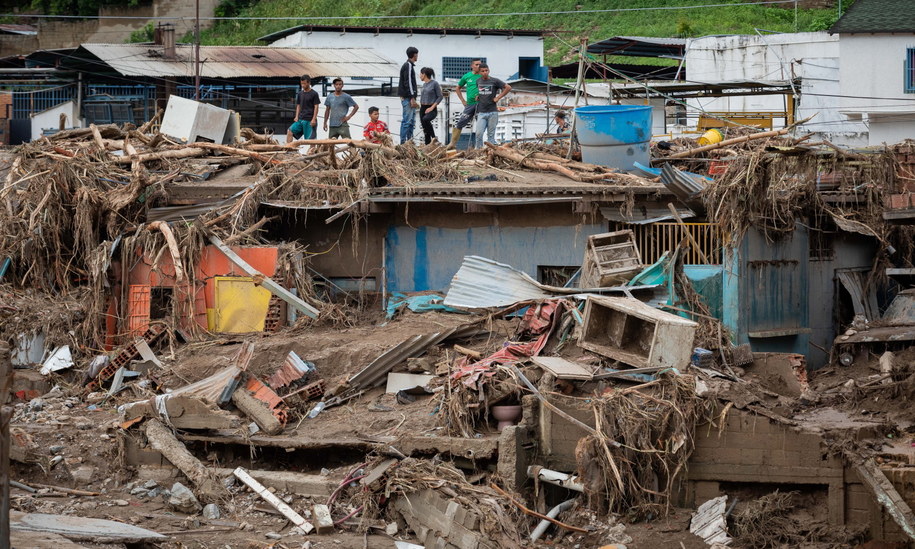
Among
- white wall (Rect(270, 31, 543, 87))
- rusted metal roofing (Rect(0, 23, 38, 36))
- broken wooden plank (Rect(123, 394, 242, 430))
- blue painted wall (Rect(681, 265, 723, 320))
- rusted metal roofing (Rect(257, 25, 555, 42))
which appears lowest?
broken wooden plank (Rect(123, 394, 242, 430))

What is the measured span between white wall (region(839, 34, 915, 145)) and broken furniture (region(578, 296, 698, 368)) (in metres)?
16.8

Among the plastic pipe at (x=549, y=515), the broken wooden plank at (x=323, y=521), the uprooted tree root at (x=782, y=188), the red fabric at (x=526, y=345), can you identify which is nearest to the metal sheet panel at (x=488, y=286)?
the red fabric at (x=526, y=345)

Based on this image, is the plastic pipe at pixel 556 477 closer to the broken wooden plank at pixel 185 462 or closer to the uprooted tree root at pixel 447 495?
the uprooted tree root at pixel 447 495

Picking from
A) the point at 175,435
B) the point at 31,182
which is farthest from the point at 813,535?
the point at 31,182

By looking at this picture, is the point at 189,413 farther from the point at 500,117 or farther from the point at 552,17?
the point at 552,17

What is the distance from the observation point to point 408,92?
66.3ft

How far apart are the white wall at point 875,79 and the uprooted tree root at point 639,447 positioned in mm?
18256

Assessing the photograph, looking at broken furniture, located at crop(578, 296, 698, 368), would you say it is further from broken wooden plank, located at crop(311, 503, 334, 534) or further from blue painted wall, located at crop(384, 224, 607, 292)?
broken wooden plank, located at crop(311, 503, 334, 534)

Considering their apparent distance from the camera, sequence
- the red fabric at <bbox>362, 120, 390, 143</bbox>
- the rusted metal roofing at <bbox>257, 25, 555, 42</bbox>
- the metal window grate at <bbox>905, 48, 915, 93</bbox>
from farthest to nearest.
A: the rusted metal roofing at <bbox>257, 25, 555, 42</bbox> < the metal window grate at <bbox>905, 48, 915, 93</bbox> < the red fabric at <bbox>362, 120, 390, 143</bbox>

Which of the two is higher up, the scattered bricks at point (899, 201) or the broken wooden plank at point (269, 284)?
the scattered bricks at point (899, 201)

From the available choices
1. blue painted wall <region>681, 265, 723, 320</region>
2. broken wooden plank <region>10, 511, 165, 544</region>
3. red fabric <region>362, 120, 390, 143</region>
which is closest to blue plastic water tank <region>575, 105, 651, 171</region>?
blue painted wall <region>681, 265, 723, 320</region>

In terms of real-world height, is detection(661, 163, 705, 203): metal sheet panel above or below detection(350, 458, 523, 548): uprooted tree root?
above

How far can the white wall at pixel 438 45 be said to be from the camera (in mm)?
36531

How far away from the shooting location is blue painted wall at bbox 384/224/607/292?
17156mm
